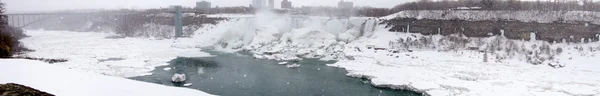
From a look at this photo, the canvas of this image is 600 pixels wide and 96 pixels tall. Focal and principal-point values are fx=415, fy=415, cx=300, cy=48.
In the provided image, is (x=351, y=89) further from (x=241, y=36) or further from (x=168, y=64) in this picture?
(x=241, y=36)

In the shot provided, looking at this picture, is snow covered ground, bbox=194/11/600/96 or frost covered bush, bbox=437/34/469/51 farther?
frost covered bush, bbox=437/34/469/51

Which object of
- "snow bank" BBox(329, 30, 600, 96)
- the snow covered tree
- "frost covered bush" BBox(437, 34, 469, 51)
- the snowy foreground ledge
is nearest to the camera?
the snowy foreground ledge

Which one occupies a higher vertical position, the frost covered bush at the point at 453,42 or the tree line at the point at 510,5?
the tree line at the point at 510,5

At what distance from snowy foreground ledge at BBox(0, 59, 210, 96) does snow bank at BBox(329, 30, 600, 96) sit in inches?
373

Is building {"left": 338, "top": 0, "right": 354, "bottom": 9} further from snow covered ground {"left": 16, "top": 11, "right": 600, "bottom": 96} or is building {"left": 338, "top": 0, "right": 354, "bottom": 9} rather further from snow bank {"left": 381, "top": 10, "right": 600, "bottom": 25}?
snow bank {"left": 381, "top": 10, "right": 600, "bottom": 25}

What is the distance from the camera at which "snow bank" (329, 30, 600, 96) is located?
16016 mm

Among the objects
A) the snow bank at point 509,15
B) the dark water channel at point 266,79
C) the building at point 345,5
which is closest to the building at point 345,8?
the building at point 345,5

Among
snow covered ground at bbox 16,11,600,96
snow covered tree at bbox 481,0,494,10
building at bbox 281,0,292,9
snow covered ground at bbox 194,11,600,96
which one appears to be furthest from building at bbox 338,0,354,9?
building at bbox 281,0,292,9

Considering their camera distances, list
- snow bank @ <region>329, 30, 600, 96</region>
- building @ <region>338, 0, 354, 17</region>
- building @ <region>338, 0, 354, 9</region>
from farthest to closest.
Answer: building @ <region>338, 0, 354, 9</region> → building @ <region>338, 0, 354, 17</region> → snow bank @ <region>329, 30, 600, 96</region>

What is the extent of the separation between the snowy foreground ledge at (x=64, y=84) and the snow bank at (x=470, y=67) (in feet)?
31.1

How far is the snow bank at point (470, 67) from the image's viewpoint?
16016mm

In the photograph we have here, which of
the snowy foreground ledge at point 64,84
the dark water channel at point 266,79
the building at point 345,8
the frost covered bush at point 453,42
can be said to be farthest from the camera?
the building at point 345,8

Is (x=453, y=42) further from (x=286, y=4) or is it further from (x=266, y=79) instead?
(x=286, y=4)

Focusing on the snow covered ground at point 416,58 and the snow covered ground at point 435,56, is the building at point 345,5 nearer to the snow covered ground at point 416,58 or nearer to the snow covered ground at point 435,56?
the snow covered ground at point 416,58
